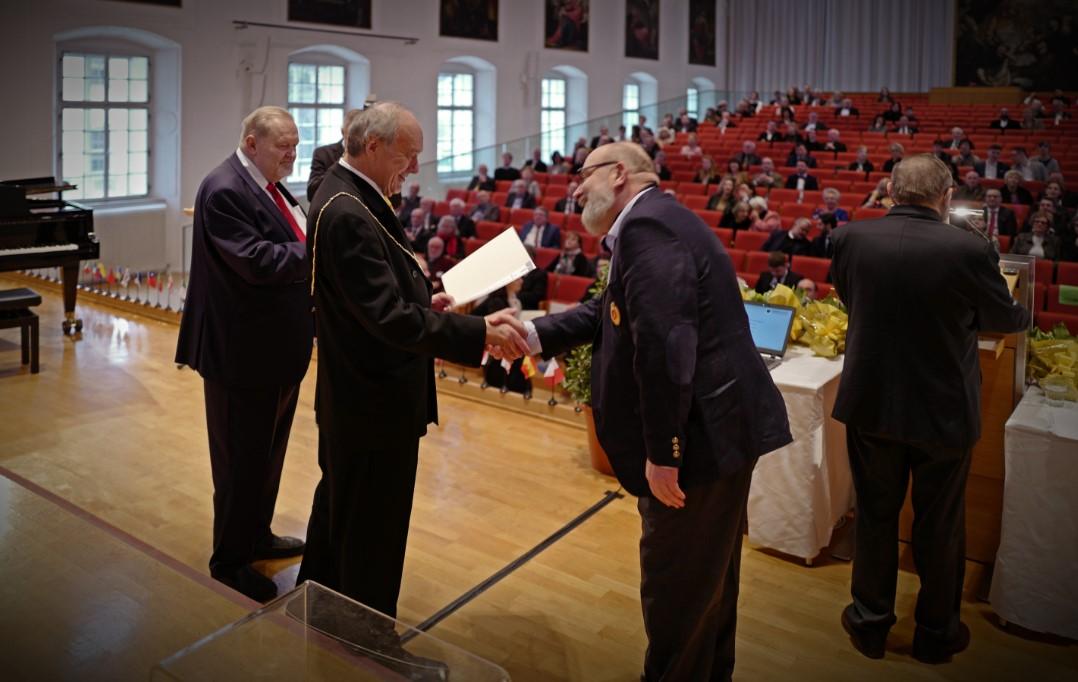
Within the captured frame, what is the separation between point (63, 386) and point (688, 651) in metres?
4.60

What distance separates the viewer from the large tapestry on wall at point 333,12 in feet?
45.4

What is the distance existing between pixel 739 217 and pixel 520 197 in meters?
3.14

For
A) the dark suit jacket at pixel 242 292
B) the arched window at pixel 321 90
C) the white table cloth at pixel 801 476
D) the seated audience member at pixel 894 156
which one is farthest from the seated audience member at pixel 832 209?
the arched window at pixel 321 90

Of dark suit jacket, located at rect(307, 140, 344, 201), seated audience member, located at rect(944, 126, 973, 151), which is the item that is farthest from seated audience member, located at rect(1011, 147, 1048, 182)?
dark suit jacket, located at rect(307, 140, 344, 201)

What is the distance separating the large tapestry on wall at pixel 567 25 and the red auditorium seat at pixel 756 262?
11193mm

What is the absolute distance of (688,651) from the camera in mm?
2469

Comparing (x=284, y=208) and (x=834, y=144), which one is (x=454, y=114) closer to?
(x=834, y=144)

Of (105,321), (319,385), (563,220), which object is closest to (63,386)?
(105,321)

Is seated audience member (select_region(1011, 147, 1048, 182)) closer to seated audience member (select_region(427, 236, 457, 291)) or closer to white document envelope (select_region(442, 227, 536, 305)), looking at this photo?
seated audience member (select_region(427, 236, 457, 291))

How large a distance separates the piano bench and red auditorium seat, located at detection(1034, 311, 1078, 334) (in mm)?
6584

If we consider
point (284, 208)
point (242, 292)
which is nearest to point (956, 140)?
point (284, 208)

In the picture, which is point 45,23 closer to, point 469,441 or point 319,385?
point 469,441

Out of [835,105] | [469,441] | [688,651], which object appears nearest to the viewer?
[688,651]

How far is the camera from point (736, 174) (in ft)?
38.2
